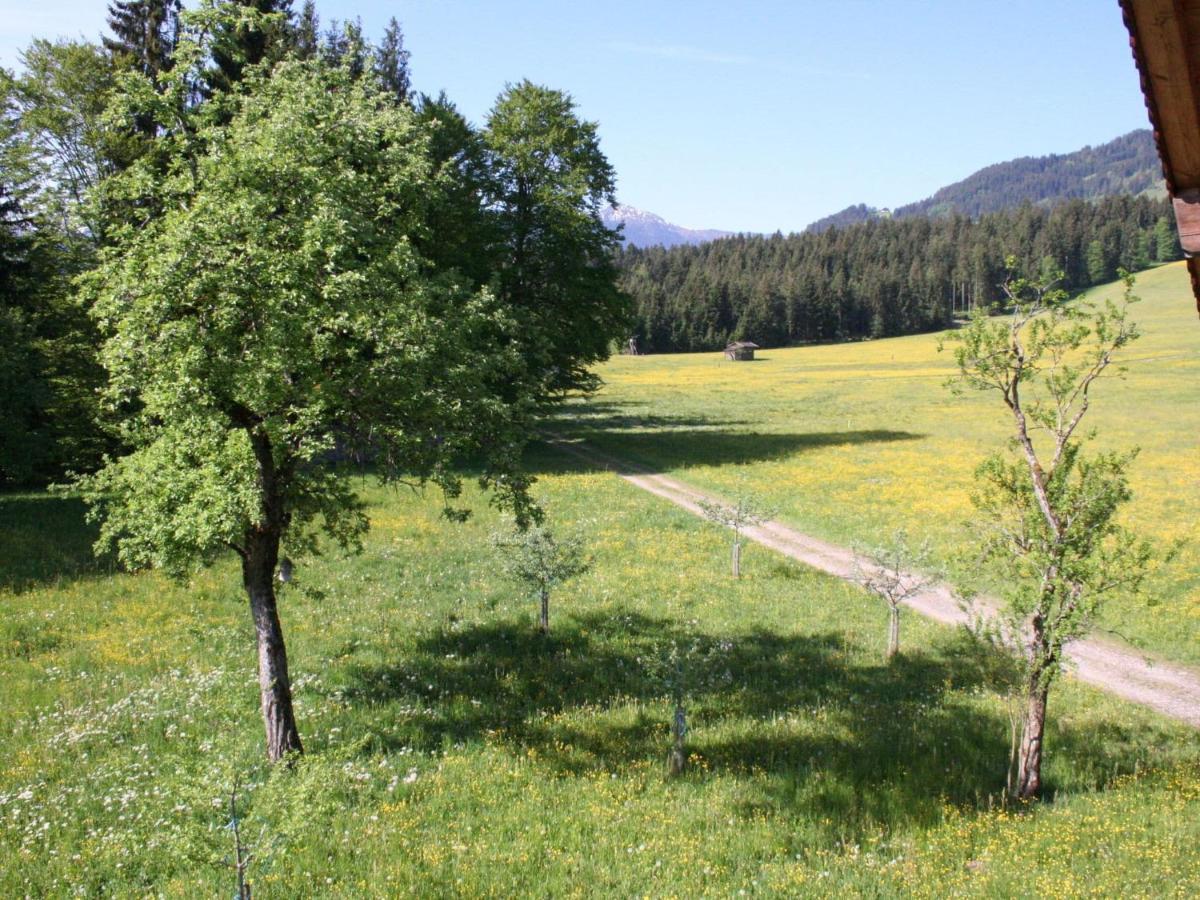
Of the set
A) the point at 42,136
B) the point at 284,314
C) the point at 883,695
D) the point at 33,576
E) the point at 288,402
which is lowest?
the point at 883,695

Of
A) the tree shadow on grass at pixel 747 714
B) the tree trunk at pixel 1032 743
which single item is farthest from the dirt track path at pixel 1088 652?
the tree shadow on grass at pixel 747 714

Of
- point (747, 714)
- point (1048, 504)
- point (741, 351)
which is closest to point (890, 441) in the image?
point (747, 714)

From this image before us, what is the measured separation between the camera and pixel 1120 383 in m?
70.1

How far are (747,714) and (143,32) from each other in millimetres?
38958

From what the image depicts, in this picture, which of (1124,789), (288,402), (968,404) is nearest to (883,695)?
(1124,789)

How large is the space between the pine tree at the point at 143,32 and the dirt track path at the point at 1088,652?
2760 cm

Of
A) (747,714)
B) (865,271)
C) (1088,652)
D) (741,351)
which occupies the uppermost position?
(865,271)

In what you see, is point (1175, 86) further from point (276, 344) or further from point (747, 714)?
point (747, 714)

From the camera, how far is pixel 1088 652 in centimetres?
1677

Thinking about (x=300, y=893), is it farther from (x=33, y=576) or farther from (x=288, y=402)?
(x=33, y=576)

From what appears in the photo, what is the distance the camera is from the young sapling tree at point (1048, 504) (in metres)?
9.72

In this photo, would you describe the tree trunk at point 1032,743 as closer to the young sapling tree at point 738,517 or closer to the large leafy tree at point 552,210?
the young sapling tree at point 738,517

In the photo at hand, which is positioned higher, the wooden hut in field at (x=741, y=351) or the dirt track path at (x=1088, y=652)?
the wooden hut in field at (x=741, y=351)

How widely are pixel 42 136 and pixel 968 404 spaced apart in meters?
66.2
